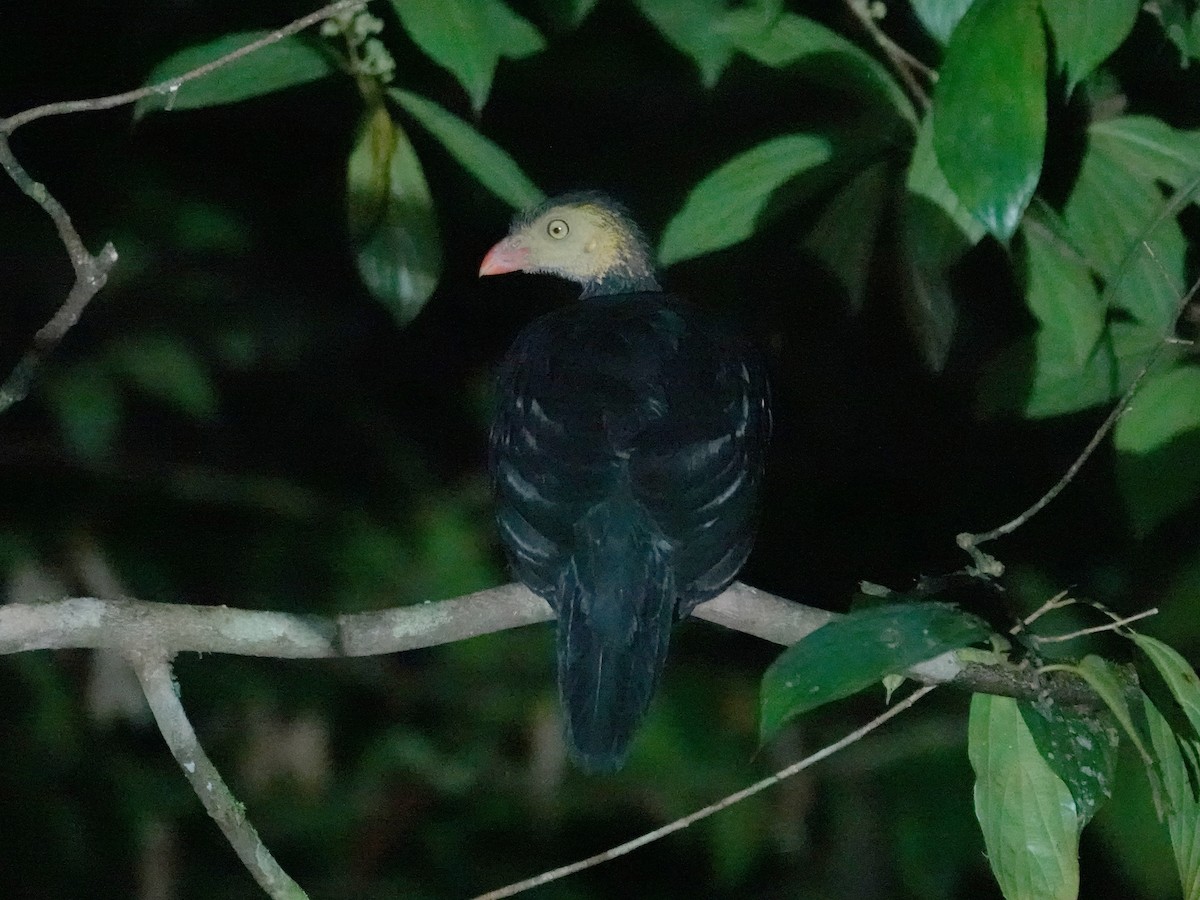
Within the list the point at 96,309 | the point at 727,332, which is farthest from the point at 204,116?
the point at 727,332

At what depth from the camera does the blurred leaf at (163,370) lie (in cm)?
374

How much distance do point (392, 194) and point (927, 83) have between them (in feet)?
4.02

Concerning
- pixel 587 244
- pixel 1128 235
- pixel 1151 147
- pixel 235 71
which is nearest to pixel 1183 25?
pixel 1151 147

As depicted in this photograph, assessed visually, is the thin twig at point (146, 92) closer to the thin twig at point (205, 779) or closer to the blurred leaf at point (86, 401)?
the thin twig at point (205, 779)

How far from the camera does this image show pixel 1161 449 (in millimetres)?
2369

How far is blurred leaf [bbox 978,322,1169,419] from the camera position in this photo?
2.49 m

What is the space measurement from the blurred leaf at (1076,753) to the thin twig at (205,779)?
3.33 feet

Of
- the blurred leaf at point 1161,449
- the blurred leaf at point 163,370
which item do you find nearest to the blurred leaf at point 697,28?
the blurred leaf at point 1161,449

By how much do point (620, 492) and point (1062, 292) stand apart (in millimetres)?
825

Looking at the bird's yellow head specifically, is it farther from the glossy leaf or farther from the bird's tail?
the glossy leaf

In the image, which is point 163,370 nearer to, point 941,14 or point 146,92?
point 146,92

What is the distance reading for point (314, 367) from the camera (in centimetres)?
491

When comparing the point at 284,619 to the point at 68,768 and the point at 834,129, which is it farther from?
the point at 68,768

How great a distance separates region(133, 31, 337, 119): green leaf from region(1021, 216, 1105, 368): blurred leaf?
48.5 inches
